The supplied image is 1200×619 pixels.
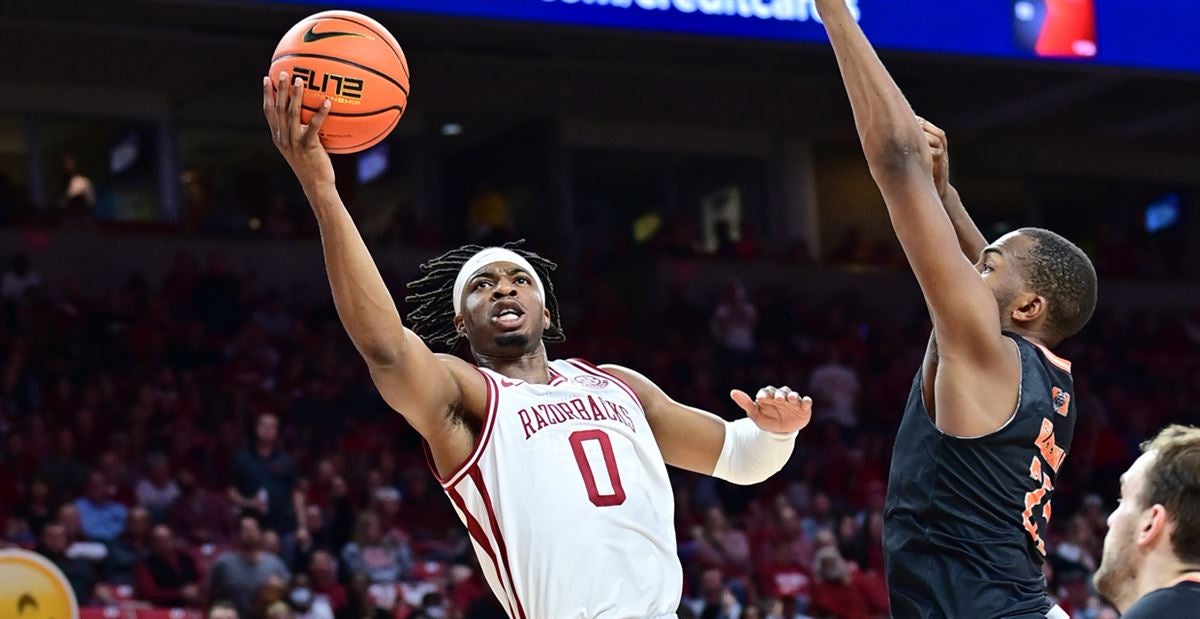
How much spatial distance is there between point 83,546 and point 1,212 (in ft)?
21.2

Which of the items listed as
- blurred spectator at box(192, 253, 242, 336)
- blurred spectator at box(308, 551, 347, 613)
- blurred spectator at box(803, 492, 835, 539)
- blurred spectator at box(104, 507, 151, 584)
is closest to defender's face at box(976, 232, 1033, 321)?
blurred spectator at box(308, 551, 347, 613)

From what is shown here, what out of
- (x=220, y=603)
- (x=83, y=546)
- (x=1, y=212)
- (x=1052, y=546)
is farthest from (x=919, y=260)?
(x=1, y=212)

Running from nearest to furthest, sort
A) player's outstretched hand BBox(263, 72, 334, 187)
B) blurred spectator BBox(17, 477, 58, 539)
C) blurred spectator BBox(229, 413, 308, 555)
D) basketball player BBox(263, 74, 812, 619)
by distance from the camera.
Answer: player's outstretched hand BBox(263, 72, 334, 187), basketball player BBox(263, 74, 812, 619), blurred spectator BBox(17, 477, 58, 539), blurred spectator BBox(229, 413, 308, 555)

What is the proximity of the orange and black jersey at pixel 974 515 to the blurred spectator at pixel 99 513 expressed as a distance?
7.78 metres

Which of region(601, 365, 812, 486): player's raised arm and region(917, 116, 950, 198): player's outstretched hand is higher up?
region(917, 116, 950, 198): player's outstretched hand

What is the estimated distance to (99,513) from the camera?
10742 millimetres

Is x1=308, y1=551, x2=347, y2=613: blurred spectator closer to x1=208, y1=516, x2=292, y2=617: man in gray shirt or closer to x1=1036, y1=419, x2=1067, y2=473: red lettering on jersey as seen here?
x1=208, y1=516, x2=292, y2=617: man in gray shirt

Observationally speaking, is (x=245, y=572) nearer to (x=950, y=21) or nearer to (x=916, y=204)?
(x=950, y=21)

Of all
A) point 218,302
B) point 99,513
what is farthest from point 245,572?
point 218,302

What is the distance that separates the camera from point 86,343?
44.8 feet

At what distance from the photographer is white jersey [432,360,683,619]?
437cm

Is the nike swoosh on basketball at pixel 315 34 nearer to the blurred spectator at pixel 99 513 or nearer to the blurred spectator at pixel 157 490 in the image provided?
the blurred spectator at pixel 99 513

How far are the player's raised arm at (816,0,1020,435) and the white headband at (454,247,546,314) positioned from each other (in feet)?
5.06

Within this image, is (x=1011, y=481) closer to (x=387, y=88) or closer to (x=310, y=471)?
(x=387, y=88)
